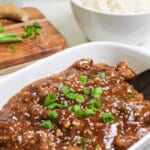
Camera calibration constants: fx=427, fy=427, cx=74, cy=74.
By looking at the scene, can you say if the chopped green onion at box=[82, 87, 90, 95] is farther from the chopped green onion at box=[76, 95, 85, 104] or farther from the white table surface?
the white table surface

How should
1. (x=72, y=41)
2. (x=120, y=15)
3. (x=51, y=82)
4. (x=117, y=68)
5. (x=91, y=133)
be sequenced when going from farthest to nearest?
(x=72, y=41)
(x=120, y=15)
(x=117, y=68)
(x=51, y=82)
(x=91, y=133)

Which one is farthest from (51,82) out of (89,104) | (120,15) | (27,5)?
(27,5)

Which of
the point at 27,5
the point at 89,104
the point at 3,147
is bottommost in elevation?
the point at 3,147

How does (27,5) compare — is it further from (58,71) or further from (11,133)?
(11,133)

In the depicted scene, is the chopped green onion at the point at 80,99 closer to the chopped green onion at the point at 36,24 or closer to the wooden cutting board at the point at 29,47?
the wooden cutting board at the point at 29,47

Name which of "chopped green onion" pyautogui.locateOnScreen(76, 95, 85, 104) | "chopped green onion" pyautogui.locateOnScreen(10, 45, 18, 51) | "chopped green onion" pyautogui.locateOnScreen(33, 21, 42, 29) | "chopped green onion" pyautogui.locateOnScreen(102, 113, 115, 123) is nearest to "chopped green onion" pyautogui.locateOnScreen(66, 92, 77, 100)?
"chopped green onion" pyautogui.locateOnScreen(76, 95, 85, 104)

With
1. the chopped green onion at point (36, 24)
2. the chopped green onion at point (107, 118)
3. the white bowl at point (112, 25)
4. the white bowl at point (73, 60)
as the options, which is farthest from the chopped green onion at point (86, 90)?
the chopped green onion at point (36, 24)
